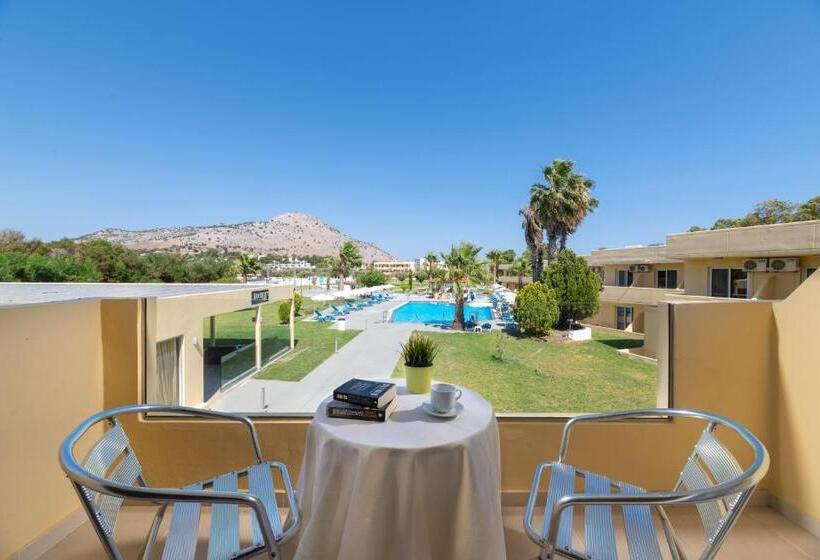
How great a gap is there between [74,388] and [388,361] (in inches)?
256

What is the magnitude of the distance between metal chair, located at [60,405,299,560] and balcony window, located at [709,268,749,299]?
12879 mm

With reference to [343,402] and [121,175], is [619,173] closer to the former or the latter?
[343,402]

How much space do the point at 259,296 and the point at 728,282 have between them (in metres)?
12.9

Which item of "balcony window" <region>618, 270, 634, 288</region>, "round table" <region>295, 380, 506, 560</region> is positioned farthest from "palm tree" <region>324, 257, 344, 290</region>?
"round table" <region>295, 380, 506, 560</region>

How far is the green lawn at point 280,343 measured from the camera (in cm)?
849

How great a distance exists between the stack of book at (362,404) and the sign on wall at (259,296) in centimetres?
820

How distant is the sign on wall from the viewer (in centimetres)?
878

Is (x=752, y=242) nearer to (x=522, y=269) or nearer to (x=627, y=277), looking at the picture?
(x=627, y=277)

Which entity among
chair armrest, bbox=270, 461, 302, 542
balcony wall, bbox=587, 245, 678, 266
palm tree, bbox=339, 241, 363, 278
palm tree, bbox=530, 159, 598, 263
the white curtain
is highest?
palm tree, bbox=530, 159, 598, 263

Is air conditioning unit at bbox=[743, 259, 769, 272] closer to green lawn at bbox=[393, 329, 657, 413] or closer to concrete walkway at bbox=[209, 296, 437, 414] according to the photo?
green lawn at bbox=[393, 329, 657, 413]

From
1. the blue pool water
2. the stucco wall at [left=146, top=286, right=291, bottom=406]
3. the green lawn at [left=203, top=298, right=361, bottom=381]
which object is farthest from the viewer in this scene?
the blue pool water

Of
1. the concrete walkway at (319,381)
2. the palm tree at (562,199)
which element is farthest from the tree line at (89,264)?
the palm tree at (562,199)

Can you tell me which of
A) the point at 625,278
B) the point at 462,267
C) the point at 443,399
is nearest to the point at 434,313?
the point at 462,267

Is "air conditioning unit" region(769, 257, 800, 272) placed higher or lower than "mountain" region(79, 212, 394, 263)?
lower
